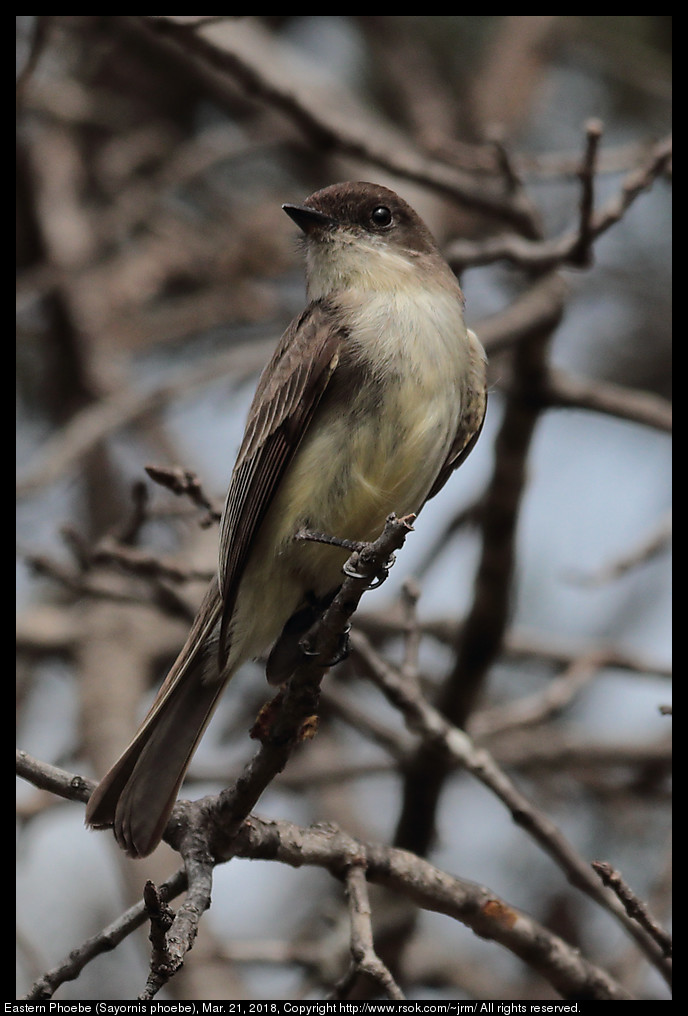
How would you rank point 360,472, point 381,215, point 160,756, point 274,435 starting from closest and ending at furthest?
point 160,756 < point 360,472 < point 274,435 < point 381,215

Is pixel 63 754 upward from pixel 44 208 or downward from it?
downward

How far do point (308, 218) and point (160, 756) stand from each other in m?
1.90

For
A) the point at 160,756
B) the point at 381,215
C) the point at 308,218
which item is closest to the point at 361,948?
the point at 160,756

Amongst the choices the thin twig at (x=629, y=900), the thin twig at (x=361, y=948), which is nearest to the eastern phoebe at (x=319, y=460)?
the thin twig at (x=361, y=948)

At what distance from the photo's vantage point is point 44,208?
7.35m

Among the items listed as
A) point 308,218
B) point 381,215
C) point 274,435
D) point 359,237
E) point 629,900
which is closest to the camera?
point 629,900

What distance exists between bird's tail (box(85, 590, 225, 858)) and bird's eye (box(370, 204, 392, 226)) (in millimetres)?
1495

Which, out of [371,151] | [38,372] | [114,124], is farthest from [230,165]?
[371,151]

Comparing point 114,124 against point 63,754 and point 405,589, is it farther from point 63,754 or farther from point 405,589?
point 405,589

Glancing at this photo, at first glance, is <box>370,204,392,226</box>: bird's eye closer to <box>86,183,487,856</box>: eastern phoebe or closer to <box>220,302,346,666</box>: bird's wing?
<box>86,183,487,856</box>: eastern phoebe

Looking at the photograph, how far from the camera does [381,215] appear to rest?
426cm

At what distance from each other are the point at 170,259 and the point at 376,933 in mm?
4622

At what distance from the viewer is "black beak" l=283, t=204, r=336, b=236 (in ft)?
13.1

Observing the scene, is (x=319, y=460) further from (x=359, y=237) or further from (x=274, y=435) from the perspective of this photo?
(x=359, y=237)
